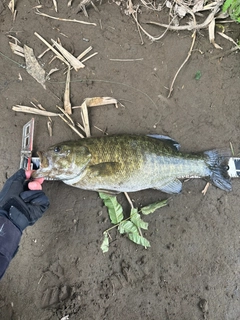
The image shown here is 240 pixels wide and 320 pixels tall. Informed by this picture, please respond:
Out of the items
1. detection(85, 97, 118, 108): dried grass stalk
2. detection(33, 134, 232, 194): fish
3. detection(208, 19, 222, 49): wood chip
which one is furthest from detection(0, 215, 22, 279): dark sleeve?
detection(208, 19, 222, 49): wood chip

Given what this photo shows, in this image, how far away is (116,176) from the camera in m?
3.97

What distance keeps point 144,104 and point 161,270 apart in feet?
7.61

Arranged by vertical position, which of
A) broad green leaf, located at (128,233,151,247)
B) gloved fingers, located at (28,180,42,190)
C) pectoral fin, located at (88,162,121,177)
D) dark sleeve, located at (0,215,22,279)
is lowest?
broad green leaf, located at (128,233,151,247)

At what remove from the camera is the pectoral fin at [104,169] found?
3920 millimetres

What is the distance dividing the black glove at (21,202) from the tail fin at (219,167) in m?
2.15

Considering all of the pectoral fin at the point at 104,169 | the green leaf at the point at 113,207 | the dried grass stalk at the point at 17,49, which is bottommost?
the green leaf at the point at 113,207

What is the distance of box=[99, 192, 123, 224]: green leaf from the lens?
4273mm

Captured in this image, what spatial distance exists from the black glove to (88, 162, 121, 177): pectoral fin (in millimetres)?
658

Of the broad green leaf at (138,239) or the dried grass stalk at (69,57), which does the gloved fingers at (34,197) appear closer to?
the broad green leaf at (138,239)

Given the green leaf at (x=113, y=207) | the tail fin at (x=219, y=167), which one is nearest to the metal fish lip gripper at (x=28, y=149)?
the green leaf at (x=113, y=207)

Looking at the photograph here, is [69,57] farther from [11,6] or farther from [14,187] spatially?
[14,187]

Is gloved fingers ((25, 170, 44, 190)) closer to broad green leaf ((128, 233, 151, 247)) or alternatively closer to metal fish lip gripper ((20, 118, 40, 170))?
metal fish lip gripper ((20, 118, 40, 170))

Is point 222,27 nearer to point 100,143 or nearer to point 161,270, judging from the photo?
point 100,143

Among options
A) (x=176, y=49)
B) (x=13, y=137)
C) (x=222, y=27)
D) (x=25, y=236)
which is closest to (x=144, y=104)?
(x=176, y=49)
